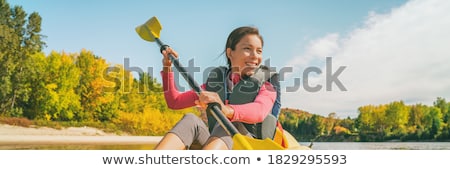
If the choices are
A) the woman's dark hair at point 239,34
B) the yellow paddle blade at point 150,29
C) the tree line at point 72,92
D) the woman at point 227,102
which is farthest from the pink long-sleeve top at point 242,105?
the tree line at point 72,92

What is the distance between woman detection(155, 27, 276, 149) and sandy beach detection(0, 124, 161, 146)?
238 inches

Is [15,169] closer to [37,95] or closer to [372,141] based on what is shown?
[37,95]

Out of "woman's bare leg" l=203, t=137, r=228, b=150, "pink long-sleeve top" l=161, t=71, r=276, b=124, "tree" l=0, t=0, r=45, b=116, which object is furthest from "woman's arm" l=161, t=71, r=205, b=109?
"tree" l=0, t=0, r=45, b=116

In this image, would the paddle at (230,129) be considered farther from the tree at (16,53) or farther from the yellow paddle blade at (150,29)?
the tree at (16,53)

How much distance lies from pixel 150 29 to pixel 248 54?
503 millimetres

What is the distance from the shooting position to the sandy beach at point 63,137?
24.3 feet

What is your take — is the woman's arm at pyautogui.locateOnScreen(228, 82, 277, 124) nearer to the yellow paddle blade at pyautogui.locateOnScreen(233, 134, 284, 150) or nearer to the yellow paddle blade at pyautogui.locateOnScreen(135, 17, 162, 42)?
the yellow paddle blade at pyautogui.locateOnScreen(233, 134, 284, 150)

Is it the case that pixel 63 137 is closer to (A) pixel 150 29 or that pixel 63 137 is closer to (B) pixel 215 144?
(A) pixel 150 29

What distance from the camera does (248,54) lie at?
143 centimetres

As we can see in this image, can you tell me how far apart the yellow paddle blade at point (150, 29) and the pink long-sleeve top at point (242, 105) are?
13.5 inches

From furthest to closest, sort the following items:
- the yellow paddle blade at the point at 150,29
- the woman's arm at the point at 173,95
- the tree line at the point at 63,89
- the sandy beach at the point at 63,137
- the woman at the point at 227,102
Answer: the tree line at the point at 63,89 → the sandy beach at the point at 63,137 → the yellow paddle blade at the point at 150,29 → the woman's arm at the point at 173,95 → the woman at the point at 227,102

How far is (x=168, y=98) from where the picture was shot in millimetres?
1475

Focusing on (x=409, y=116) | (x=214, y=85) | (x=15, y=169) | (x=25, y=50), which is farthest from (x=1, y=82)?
(x=409, y=116)

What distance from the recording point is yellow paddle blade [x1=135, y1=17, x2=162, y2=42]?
175cm
